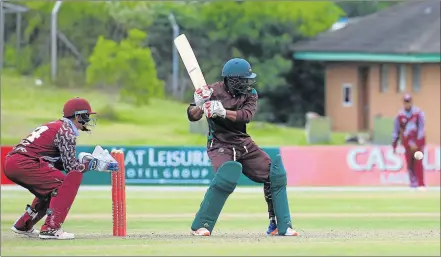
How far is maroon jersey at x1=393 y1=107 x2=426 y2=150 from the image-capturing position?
959 inches

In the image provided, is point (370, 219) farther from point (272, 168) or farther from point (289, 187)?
point (289, 187)

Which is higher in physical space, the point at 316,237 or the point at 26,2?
the point at 26,2

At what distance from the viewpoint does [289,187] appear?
1028 inches

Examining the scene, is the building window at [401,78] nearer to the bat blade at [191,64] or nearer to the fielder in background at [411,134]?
the fielder in background at [411,134]

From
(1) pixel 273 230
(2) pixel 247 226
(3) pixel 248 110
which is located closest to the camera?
(3) pixel 248 110

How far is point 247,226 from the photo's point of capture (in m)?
16.7

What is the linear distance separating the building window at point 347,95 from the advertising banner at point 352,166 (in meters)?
16.6

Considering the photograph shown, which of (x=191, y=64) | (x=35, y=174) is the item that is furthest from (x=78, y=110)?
(x=191, y=64)

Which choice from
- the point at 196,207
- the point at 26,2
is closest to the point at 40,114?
the point at 26,2

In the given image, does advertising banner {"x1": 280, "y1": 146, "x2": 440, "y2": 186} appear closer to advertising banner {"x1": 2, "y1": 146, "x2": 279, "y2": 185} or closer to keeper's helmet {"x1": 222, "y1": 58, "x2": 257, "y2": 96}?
advertising banner {"x1": 2, "y1": 146, "x2": 279, "y2": 185}

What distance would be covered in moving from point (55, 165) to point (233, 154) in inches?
72.8

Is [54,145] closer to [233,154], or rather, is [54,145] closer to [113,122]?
[233,154]

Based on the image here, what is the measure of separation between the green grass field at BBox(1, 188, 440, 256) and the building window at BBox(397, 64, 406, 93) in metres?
16.3

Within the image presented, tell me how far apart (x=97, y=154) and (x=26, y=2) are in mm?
28232
